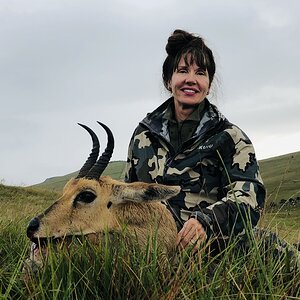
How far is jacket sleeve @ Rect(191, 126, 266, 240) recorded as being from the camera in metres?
5.16

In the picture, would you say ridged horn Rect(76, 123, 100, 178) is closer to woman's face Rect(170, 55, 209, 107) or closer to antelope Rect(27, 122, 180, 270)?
antelope Rect(27, 122, 180, 270)

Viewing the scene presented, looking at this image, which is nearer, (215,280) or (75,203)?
(215,280)

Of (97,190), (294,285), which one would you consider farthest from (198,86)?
(294,285)

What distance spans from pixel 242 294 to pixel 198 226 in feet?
5.46

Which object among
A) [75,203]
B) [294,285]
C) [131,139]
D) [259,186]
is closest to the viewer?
[294,285]

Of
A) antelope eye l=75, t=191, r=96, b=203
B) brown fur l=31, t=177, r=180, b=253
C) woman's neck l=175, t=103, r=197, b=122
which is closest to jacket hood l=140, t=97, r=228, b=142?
woman's neck l=175, t=103, r=197, b=122

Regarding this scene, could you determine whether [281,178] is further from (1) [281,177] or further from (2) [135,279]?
(1) [281,177]

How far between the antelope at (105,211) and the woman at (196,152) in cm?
32

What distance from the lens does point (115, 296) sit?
352 centimetres

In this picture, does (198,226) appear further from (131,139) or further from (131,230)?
(131,139)

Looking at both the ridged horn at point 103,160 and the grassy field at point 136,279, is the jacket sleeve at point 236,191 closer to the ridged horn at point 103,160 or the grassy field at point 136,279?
the grassy field at point 136,279

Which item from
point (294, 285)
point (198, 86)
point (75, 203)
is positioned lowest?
point (294, 285)

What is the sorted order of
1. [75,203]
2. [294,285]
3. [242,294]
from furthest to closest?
[75,203]
[294,285]
[242,294]

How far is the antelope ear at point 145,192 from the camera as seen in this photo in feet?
16.5
